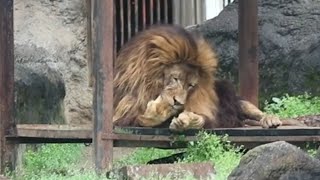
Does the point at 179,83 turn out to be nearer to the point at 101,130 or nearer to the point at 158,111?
the point at 158,111

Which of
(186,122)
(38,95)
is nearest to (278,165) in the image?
(186,122)

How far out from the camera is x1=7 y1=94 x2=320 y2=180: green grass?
18.3ft

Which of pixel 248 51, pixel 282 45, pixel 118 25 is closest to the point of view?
pixel 248 51

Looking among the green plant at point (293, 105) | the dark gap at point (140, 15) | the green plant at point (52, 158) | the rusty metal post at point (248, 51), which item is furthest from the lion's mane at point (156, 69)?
the dark gap at point (140, 15)

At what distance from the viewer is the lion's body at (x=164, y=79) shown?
615cm

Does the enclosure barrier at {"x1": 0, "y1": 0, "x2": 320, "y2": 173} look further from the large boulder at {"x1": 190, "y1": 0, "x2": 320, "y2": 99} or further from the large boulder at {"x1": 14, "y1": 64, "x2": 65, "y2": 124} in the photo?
the large boulder at {"x1": 190, "y1": 0, "x2": 320, "y2": 99}

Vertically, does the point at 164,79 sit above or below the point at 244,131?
above

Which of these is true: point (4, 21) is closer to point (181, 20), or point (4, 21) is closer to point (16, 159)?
point (16, 159)

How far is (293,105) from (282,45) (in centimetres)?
78

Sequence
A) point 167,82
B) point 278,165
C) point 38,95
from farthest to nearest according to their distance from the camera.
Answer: point 38,95, point 167,82, point 278,165

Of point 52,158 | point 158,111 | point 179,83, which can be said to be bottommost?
point 52,158

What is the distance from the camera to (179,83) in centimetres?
623

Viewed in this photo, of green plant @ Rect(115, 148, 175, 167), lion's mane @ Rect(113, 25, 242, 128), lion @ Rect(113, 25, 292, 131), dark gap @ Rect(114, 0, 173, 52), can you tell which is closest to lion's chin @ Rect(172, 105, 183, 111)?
Result: lion @ Rect(113, 25, 292, 131)

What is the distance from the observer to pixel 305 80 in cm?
972
